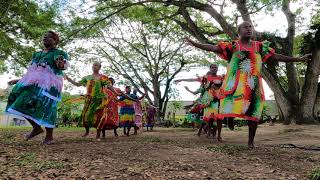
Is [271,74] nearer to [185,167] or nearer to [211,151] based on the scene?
[211,151]

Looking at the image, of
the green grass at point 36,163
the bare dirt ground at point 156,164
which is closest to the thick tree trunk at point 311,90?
the bare dirt ground at point 156,164

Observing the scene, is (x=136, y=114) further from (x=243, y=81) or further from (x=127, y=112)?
(x=243, y=81)

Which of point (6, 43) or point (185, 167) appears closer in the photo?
point (185, 167)

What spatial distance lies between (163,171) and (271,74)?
11863mm

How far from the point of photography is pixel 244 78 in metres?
6.95

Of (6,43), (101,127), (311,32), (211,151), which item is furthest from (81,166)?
(311,32)

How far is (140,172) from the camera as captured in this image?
411 cm

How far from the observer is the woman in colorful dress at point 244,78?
6895mm

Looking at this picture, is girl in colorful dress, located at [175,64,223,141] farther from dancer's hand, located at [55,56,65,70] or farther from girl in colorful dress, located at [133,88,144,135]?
dancer's hand, located at [55,56,65,70]

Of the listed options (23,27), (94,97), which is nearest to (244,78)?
(94,97)

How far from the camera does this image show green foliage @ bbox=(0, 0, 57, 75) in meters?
15.1

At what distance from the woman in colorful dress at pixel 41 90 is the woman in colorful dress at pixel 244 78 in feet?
8.22

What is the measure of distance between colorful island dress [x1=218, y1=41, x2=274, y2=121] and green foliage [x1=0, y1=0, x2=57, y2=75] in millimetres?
8951

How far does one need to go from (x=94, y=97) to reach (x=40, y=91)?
92.2 inches
